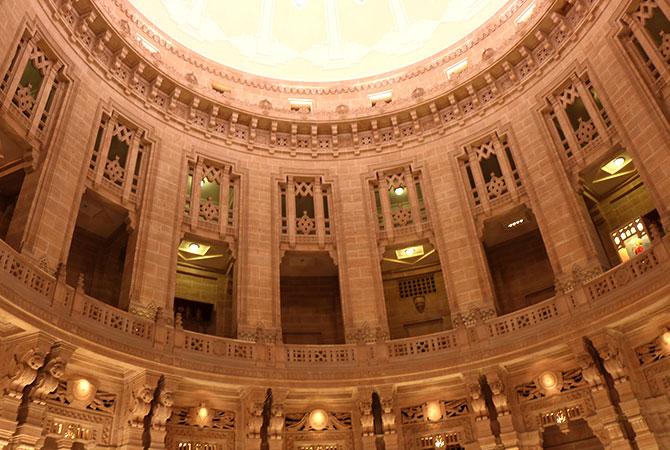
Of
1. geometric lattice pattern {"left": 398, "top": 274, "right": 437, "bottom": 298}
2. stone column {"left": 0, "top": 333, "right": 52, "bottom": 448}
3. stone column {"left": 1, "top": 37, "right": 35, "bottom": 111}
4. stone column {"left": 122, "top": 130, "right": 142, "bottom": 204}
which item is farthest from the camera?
geometric lattice pattern {"left": 398, "top": 274, "right": 437, "bottom": 298}

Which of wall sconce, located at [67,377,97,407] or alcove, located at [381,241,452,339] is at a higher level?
alcove, located at [381,241,452,339]

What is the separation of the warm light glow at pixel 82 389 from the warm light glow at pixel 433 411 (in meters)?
10.1

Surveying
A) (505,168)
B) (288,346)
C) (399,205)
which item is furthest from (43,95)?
(505,168)

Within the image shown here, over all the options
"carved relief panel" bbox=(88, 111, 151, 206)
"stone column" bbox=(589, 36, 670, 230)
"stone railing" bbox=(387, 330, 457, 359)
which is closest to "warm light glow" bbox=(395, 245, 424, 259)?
"stone railing" bbox=(387, 330, 457, 359)

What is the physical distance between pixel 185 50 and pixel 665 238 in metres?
20.0

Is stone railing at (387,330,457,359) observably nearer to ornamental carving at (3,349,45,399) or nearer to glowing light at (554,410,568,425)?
glowing light at (554,410,568,425)

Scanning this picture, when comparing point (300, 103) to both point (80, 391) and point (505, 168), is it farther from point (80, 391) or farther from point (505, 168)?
point (80, 391)

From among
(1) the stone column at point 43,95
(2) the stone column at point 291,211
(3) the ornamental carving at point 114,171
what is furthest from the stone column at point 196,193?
(1) the stone column at point 43,95

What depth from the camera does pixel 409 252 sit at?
23828 millimetres

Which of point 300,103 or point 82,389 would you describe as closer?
point 82,389

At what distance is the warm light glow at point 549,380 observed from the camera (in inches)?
674

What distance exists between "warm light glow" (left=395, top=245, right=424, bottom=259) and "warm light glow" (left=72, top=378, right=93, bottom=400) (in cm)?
1267

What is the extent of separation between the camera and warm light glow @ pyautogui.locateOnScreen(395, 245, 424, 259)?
23.5 meters

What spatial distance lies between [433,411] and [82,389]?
410 inches
